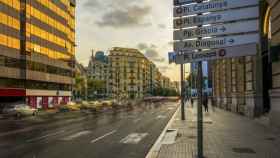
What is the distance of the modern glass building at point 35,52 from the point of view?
186ft

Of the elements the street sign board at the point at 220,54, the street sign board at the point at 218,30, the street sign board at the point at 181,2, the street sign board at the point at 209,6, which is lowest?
the street sign board at the point at 220,54

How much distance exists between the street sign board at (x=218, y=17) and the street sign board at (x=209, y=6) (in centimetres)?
12

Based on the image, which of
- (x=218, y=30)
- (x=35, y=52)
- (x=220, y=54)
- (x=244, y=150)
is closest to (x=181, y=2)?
(x=218, y=30)

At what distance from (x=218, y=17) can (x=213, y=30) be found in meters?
0.35

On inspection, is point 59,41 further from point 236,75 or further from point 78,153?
point 78,153

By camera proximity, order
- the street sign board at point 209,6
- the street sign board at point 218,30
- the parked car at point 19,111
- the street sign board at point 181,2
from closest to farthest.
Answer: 1. the street sign board at point 218,30
2. the street sign board at point 209,6
3. the street sign board at point 181,2
4. the parked car at point 19,111

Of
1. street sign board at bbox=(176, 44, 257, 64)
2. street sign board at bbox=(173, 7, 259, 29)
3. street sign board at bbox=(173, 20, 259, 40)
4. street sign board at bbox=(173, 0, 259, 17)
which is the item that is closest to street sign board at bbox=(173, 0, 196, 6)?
street sign board at bbox=(173, 0, 259, 17)

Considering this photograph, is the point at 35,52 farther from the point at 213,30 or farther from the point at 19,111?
the point at 213,30

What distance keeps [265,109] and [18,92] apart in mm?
45889

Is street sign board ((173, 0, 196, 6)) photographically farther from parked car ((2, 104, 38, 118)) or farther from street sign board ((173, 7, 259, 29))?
parked car ((2, 104, 38, 118))

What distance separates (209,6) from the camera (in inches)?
366

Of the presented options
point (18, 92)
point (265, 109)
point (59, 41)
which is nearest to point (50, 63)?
point (59, 41)

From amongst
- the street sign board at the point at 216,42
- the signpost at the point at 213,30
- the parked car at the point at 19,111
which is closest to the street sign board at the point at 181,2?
the signpost at the point at 213,30

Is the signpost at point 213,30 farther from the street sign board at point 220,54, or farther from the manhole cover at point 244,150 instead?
the manhole cover at point 244,150
